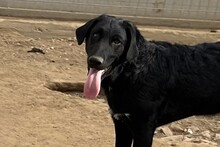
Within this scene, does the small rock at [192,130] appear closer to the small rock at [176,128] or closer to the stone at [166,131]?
the small rock at [176,128]

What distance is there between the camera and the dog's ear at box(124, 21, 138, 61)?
13.8ft

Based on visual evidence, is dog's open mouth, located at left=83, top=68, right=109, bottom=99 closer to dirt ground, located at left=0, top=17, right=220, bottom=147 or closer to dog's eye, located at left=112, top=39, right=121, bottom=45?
dog's eye, located at left=112, top=39, right=121, bottom=45

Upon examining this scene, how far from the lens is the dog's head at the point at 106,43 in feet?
13.2

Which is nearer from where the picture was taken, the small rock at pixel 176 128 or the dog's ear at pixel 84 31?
the dog's ear at pixel 84 31

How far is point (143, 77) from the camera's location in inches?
173

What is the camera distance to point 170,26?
930 cm

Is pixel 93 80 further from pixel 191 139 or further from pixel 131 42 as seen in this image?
pixel 191 139

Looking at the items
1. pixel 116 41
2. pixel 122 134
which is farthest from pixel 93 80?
pixel 122 134

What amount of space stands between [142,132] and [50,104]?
2.04m

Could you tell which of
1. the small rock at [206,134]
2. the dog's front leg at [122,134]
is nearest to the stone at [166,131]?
the small rock at [206,134]

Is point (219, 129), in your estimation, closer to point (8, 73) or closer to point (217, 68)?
point (217, 68)

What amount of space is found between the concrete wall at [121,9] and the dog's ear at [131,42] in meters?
4.80

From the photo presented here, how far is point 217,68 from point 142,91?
0.69 meters

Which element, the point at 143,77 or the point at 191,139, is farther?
the point at 191,139
